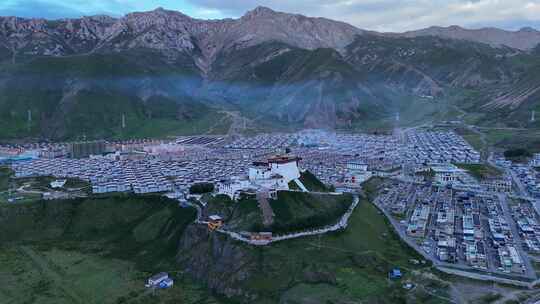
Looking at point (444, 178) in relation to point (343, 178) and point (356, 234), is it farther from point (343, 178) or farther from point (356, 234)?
point (356, 234)

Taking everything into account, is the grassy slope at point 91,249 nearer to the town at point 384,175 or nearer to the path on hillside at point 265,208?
the town at point 384,175

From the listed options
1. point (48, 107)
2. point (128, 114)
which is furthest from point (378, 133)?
point (48, 107)

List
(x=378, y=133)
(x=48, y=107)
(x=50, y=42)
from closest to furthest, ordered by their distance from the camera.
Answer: (x=378, y=133) → (x=48, y=107) → (x=50, y=42)

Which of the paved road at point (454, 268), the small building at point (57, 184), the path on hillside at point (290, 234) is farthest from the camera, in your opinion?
the small building at point (57, 184)

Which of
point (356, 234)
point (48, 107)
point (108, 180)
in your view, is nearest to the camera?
point (356, 234)

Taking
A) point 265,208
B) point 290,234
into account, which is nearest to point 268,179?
point 265,208

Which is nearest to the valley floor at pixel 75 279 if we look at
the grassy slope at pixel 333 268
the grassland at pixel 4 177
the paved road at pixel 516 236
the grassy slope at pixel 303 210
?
the grassy slope at pixel 333 268

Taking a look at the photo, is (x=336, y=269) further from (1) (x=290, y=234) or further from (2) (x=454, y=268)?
(2) (x=454, y=268)
